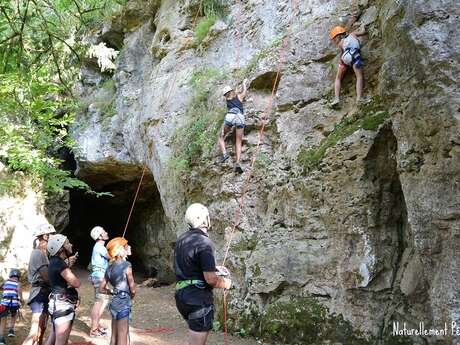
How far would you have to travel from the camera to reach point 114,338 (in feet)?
17.1

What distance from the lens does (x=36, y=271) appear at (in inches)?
218

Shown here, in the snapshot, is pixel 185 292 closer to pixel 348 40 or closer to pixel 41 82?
pixel 348 40

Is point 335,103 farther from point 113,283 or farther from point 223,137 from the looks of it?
point 113,283

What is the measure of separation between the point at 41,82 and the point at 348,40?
220 inches

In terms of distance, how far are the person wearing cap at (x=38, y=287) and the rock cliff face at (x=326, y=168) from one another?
3008 millimetres

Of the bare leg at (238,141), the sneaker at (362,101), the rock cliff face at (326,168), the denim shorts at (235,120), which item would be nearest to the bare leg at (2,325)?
the rock cliff face at (326,168)

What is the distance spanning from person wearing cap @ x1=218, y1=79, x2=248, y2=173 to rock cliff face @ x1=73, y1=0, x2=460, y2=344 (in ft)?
0.52

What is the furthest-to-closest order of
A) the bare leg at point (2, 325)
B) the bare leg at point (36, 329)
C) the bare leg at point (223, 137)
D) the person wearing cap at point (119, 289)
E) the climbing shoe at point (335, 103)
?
1. the bare leg at point (223, 137)
2. the climbing shoe at point (335, 103)
3. the bare leg at point (2, 325)
4. the bare leg at point (36, 329)
5. the person wearing cap at point (119, 289)

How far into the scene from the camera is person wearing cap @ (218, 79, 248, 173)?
777 centimetres

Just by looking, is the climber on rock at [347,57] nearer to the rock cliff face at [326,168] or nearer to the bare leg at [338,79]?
the bare leg at [338,79]

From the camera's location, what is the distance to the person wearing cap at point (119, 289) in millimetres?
5090

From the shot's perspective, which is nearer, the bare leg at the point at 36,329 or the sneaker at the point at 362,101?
the bare leg at the point at 36,329

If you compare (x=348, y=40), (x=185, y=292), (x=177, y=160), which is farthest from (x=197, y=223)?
(x=177, y=160)

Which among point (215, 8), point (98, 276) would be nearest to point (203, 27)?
point (215, 8)
